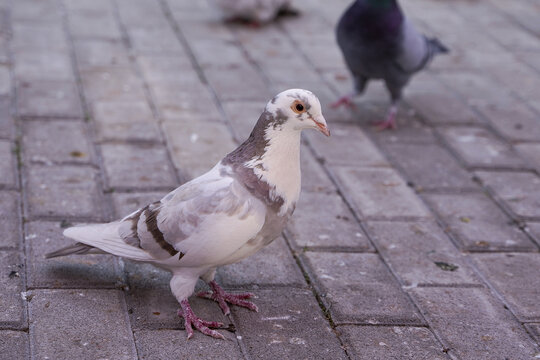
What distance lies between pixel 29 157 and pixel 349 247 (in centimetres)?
193

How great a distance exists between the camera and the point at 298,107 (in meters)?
2.82

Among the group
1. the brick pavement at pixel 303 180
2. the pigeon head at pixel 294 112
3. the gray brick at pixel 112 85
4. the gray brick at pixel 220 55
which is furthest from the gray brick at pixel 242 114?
the pigeon head at pixel 294 112

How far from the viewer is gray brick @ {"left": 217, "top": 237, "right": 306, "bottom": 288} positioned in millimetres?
3363

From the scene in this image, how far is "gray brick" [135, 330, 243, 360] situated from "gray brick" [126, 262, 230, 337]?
0.06m

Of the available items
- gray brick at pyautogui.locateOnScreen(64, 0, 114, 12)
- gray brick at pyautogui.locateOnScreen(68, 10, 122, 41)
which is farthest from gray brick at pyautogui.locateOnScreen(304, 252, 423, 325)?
gray brick at pyautogui.locateOnScreen(64, 0, 114, 12)

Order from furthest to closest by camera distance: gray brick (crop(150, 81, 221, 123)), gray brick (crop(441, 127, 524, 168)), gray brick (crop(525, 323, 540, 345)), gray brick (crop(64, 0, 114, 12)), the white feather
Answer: gray brick (crop(64, 0, 114, 12)) → gray brick (crop(150, 81, 221, 123)) → gray brick (crop(441, 127, 524, 168)) → gray brick (crop(525, 323, 540, 345)) → the white feather

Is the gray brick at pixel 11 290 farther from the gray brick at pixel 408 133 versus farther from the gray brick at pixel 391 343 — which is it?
the gray brick at pixel 408 133

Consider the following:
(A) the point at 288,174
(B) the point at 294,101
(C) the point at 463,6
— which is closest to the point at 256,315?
(A) the point at 288,174

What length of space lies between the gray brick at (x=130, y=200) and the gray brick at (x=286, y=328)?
3.10 feet

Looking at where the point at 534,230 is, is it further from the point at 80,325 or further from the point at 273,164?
the point at 80,325

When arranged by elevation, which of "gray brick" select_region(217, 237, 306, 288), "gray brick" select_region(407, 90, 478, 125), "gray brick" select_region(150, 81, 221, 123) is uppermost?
"gray brick" select_region(217, 237, 306, 288)

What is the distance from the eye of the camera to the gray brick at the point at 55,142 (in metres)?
4.37

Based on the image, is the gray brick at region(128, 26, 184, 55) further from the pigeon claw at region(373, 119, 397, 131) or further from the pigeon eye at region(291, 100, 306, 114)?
the pigeon eye at region(291, 100, 306, 114)

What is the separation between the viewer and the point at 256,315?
3109 millimetres
